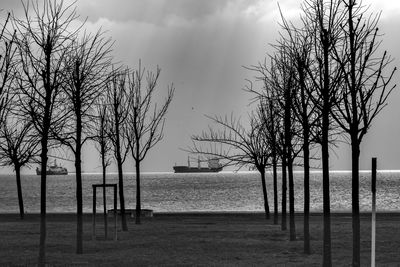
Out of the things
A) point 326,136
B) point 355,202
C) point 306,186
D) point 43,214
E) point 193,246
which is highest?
point 326,136

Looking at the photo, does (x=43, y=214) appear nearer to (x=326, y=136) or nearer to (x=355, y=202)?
(x=326, y=136)

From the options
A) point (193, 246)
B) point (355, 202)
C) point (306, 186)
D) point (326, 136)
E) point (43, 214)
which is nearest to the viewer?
point (355, 202)

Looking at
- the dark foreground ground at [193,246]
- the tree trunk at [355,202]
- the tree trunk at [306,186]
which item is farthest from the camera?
the dark foreground ground at [193,246]

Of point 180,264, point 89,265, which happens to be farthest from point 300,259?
point 89,265

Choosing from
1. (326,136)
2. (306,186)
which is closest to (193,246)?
(306,186)

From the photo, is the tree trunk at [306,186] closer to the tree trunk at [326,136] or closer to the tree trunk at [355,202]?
the tree trunk at [326,136]

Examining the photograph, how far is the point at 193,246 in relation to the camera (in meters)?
26.4

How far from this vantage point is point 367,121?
16.7m

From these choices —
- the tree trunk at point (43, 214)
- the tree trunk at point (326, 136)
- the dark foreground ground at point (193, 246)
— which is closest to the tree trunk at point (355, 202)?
the tree trunk at point (326, 136)

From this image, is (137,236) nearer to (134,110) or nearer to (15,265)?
(134,110)

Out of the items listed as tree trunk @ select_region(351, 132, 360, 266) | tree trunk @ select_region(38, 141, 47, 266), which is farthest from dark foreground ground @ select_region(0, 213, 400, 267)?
tree trunk @ select_region(351, 132, 360, 266)

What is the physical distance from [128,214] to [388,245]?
23692 millimetres

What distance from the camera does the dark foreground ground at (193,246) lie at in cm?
2192

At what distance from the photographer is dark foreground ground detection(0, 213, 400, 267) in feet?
71.9
